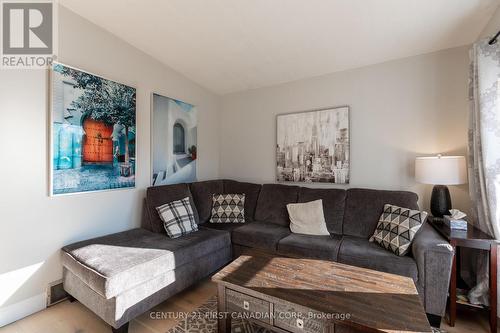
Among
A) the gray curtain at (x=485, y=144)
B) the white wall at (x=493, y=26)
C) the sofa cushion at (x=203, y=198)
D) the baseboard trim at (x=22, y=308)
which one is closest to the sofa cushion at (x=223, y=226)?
the sofa cushion at (x=203, y=198)

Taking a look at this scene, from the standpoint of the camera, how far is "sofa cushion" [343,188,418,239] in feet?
7.61

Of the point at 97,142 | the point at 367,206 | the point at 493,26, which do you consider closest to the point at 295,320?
the point at 367,206

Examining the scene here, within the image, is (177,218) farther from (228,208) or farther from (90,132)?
(90,132)

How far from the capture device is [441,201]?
7.18ft

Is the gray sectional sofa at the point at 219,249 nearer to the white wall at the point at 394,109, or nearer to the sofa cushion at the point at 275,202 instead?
the sofa cushion at the point at 275,202

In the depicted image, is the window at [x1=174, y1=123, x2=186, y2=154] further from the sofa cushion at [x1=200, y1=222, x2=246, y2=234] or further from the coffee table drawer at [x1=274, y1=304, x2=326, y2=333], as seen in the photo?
the coffee table drawer at [x1=274, y1=304, x2=326, y2=333]

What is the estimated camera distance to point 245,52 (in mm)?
2604

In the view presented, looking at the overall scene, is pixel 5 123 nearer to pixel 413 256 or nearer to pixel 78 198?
pixel 78 198

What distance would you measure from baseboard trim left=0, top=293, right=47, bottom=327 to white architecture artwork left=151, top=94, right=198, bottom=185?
1.37m

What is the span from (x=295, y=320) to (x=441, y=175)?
177 centimetres

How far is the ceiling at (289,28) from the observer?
6.23 feet

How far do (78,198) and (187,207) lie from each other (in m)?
1.00

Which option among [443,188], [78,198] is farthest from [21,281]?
[443,188]

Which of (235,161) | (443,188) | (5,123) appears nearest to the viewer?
(5,123)
